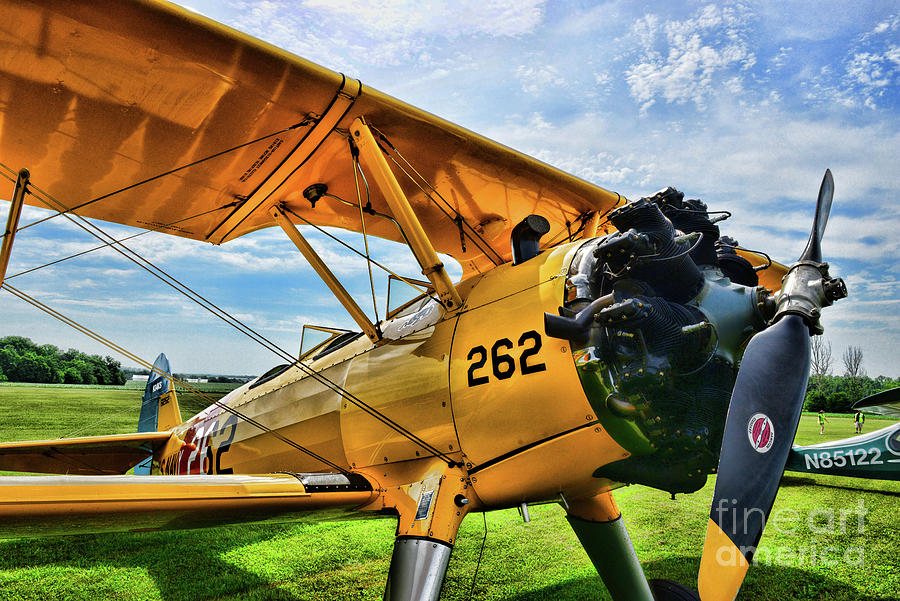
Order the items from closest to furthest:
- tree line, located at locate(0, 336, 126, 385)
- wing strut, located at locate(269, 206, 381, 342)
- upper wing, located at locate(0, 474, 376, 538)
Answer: upper wing, located at locate(0, 474, 376, 538) < wing strut, located at locate(269, 206, 381, 342) < tree line, located at locate(0, 336, 126, 385)

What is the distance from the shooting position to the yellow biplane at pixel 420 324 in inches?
86.9

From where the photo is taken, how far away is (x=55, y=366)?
163 feet

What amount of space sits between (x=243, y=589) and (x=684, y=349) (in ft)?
13.8

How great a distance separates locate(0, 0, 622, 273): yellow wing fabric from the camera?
284 cm

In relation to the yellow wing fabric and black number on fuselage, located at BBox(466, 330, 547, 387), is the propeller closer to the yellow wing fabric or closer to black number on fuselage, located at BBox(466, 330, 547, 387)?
black number on fuselage, located at BBox(466, 330, 547, 387)

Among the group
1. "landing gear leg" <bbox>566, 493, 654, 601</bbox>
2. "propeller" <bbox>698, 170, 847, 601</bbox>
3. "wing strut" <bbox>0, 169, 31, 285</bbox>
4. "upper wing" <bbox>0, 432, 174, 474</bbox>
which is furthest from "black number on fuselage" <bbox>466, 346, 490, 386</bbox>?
"upper wing" <bbox>0, 432, 174, 474</bbox>

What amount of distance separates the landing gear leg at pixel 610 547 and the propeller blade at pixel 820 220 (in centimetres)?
250

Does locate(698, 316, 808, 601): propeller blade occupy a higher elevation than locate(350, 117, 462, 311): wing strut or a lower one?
lower

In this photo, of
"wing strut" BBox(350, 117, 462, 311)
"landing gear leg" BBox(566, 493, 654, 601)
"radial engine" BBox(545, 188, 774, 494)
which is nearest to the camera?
"radial engine" BBox(545, 188, 774, 494)

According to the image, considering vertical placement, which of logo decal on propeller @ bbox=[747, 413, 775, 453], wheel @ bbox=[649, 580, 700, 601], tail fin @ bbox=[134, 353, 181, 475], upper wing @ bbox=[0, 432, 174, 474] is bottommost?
wheel @ bbox=[649, 580, 700, 601]

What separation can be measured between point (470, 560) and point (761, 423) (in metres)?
4.22

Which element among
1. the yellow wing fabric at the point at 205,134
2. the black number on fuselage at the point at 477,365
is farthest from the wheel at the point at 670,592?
the yellow wing fabric at the point at 205,134

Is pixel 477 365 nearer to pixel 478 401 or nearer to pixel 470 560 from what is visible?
pixel 478 401

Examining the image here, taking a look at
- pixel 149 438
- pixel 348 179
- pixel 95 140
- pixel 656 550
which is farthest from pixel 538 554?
pixel 95 140
